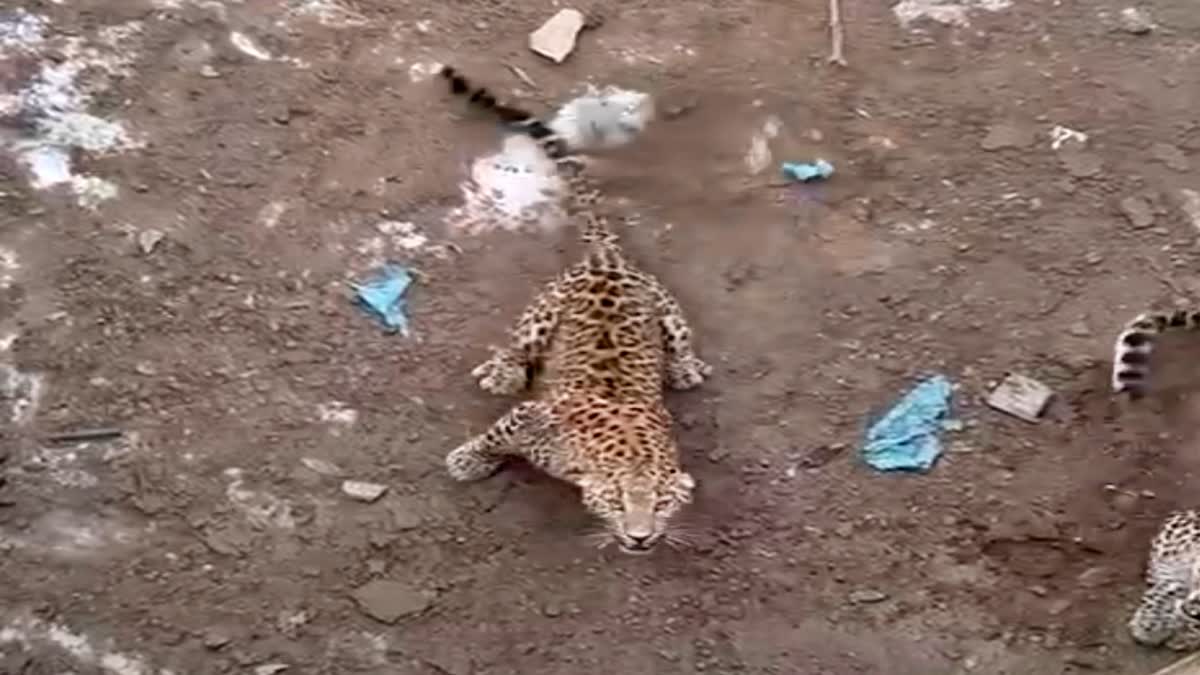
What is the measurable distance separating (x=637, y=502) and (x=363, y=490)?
856 millimetres

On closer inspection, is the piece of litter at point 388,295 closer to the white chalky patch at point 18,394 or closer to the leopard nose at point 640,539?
the white chalky patch at point 18,394

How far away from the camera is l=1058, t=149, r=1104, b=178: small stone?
793cm

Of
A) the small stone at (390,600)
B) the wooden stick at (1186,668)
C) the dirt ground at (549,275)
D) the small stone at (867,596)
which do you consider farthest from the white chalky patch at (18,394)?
the wooden stick at (1186,668)

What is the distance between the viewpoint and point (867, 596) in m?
6.68

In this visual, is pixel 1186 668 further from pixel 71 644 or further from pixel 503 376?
pixel 71 644

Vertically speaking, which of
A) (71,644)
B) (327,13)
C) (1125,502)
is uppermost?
(327,13)

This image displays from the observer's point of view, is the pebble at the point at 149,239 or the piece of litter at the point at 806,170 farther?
the piece of litter at the point at 806,170

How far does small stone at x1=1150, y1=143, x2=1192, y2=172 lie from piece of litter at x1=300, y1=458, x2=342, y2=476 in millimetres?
3119

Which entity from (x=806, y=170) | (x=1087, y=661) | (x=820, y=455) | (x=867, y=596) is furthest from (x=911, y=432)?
(x=806, y=170)

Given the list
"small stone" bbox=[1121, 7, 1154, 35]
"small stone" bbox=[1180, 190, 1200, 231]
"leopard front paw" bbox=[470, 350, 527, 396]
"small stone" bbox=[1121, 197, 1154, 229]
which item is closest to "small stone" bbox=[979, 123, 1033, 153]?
"small stone" bbox=[1121, 197, 1154, 229]

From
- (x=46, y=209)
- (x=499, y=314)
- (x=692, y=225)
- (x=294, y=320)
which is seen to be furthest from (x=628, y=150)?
(x=46, y=209)

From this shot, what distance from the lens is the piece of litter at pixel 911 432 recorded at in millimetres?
7035

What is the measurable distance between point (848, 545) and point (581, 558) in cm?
80

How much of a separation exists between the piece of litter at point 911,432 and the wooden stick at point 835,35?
4.97ft
